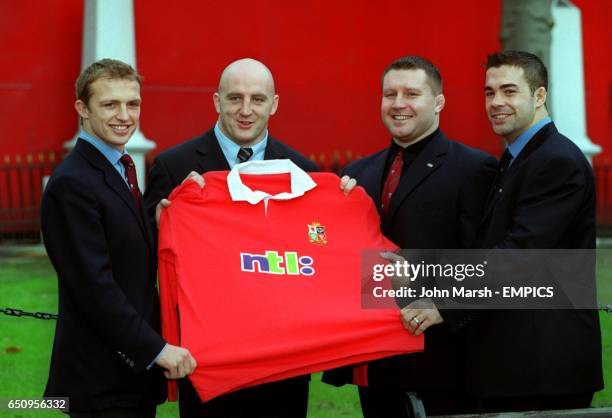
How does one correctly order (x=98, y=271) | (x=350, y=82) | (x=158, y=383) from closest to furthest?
1. (x=98, y=271)
2. (x=158, y=383)
3. (x=350, y=82)

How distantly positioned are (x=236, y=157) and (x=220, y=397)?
111cm

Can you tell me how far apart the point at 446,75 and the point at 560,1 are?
1941 mm

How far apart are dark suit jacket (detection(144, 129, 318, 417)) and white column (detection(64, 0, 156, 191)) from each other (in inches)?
305

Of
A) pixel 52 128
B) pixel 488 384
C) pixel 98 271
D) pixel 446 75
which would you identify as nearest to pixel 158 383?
pixel 98 271

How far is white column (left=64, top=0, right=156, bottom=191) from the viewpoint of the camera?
12.6 metres

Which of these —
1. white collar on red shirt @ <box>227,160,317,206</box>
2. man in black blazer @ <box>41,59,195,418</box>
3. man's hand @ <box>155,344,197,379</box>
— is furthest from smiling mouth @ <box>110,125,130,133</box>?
man's hand @ <box>155,344,197,379</box>

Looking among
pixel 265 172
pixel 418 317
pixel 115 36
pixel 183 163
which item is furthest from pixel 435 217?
pixel 115 36

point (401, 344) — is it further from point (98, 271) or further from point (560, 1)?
point (560, 1)

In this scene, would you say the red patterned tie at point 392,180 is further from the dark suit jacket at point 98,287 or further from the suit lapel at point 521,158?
the dark suit jacket at point 98,287

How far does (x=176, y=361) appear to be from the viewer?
155 inches

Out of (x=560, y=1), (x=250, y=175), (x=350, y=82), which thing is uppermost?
(x=560, y=1)

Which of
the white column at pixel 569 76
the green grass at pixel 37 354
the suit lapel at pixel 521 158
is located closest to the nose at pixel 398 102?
the suit lapel at pixel 521 158

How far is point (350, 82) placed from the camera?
1458 centimetres

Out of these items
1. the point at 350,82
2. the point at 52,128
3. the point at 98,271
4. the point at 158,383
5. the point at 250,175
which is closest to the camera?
the point at 98,271
